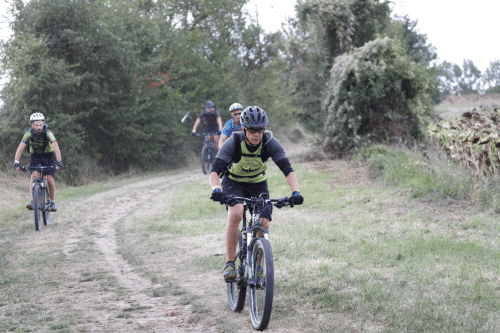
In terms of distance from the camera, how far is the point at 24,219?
1233cm

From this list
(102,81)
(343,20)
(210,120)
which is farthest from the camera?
(343,20)

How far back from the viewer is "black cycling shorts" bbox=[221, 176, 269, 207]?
18.0 feet

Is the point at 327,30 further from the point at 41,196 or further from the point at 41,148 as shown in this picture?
the point at 41,196

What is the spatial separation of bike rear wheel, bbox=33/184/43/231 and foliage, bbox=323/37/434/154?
38.9ft

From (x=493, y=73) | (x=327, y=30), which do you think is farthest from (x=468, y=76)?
(x=327, y=30)

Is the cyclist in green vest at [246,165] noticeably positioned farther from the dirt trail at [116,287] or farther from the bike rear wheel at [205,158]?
the bike rear wheel at [205,158]

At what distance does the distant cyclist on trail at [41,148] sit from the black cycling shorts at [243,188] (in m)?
6.66

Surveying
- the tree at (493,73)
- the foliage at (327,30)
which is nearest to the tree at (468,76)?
the tree at (493,73)

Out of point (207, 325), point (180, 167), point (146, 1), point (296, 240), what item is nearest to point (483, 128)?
point (296, 240)

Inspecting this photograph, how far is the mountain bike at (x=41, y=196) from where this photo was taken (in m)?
10.8

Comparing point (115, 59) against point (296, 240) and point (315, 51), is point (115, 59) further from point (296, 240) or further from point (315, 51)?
point (296, 240)

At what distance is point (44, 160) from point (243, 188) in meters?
7.44

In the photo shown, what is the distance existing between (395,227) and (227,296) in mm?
4265

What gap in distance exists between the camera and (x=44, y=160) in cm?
1138
